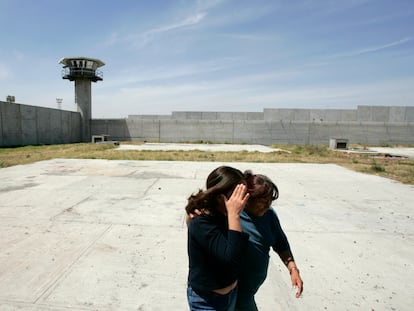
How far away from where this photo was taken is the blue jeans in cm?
122

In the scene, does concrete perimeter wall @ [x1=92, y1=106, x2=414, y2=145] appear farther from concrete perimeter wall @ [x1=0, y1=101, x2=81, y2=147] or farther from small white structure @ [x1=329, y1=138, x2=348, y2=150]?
small white structure @ [x1=329, y1=138, x2=348, y2=150]

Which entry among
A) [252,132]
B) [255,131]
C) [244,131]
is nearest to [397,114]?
[255,131]

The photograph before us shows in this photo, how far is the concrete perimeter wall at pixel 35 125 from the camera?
18255mm

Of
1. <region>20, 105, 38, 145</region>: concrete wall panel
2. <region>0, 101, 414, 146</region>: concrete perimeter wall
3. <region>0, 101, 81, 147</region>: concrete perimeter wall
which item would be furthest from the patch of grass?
<region>0, 101, 414, 146</region>: concrete perimeter wall

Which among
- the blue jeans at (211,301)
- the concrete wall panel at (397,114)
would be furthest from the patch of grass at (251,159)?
the concrete wall panel at (397,114)

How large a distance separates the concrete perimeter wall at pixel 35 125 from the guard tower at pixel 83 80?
1065 mm

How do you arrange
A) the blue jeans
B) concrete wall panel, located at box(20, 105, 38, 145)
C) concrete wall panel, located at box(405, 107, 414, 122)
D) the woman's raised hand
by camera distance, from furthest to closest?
concrete wall panel, located at box(405, 107, 414, 122), concrete wall panel, located at box(20, 105, 38, 145), the blue jeans, the woman's raised hand

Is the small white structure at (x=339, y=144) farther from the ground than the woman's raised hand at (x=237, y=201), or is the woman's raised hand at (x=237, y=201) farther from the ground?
the woman's raised hand at (x=237, y=201)

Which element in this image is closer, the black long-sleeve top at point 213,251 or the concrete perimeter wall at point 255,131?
the black long-sleeve top at point 213,251

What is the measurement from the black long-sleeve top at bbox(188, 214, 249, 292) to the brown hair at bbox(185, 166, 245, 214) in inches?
2.0

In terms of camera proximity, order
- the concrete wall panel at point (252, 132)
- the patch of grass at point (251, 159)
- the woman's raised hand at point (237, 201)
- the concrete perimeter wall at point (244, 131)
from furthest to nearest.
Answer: the concrete wall panel at point (252, 132) → the concrete perimeter wall at point (244, 131) → the patch of grass at point (251, 159) → the woman's raised hand at point (237, 201)

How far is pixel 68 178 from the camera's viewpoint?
23.9 feet

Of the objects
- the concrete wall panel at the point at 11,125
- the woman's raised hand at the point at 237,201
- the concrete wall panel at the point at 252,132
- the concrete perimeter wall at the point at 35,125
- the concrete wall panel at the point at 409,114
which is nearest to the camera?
the woman's raised hand at the point at 237,201

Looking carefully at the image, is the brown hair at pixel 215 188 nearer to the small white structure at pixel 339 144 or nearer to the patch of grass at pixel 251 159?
the patch of grass at pixel 251 159
